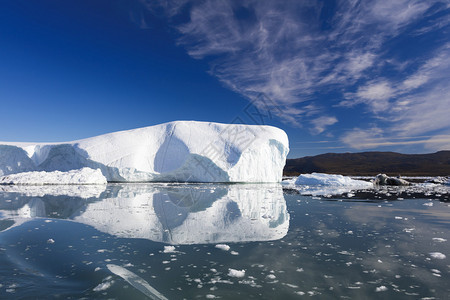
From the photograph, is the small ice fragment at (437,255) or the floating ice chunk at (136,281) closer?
the floating ice chunk at (136,281)

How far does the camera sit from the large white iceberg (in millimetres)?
21531

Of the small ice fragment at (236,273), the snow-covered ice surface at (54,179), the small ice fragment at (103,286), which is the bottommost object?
the small ice fragment at (236,273)

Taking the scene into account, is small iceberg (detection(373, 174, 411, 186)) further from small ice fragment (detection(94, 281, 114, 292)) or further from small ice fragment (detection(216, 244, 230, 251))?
small ice fragment (detection(94, 281, 114, 292))

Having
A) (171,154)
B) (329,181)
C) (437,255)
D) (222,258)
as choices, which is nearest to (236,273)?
(222,258)

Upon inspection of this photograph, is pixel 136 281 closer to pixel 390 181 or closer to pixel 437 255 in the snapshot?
pixel 437 255

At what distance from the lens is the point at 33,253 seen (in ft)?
10.7

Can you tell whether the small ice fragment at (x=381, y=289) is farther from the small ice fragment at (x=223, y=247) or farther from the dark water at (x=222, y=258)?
the small ice fragment at (x=223, y=247)

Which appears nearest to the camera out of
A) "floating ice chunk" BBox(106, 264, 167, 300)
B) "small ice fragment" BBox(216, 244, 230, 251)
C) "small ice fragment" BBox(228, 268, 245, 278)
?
"floating ice chunk" BBox(106, 264, 167, 300)

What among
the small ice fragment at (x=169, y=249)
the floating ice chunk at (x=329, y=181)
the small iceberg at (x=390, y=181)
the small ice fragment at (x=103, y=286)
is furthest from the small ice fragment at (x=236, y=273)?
the small iceberg at (x=390, y=181)

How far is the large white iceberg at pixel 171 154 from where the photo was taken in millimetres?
21531

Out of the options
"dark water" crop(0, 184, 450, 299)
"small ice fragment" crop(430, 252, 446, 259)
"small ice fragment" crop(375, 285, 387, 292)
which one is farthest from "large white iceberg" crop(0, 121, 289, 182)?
"small ice fragment" crop(375, 285, 387, 292)

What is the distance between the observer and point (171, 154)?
2272cm

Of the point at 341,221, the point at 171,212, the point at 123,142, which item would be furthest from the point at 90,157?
the point at 341,221

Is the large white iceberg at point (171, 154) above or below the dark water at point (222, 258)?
above
